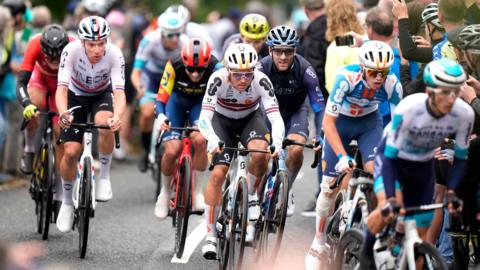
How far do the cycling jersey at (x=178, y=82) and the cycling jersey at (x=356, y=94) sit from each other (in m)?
2.23

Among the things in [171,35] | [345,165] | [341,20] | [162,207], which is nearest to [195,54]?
[162,207]

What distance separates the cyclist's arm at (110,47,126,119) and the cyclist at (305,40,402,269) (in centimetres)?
235

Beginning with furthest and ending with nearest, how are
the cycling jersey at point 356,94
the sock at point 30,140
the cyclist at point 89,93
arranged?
1. the sock at point 30,140
2. the cyclist at point 89,93
3. the cycling jersey at point 356,94

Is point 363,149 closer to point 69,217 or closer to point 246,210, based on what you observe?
point 246,210

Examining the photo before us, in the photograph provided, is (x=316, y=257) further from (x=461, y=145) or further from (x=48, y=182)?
(x=48, y=182)

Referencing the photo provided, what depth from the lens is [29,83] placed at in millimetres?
12805

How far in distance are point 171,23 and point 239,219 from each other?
5658mm

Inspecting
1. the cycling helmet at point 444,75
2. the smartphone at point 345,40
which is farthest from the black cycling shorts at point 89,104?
the cycling helmet at point 444,75

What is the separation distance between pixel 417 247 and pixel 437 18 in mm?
3682

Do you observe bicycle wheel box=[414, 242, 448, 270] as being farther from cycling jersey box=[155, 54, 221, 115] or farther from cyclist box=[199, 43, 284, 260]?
cycling jersey box=[155, 54, 221, 115]

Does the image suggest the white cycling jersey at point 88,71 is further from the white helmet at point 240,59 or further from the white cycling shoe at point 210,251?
the white cycling shoe at point 210,251

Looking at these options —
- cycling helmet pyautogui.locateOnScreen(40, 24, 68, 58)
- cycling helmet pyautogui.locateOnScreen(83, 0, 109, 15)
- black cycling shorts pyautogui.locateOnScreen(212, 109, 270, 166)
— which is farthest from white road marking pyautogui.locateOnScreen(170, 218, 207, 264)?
cycling helmet pyautogui.locateOnScreen(83, 0, 109, 15)

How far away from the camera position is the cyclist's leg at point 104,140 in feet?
38.9

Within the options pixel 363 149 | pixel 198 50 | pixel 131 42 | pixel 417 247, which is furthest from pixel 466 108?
pixel 131 42
